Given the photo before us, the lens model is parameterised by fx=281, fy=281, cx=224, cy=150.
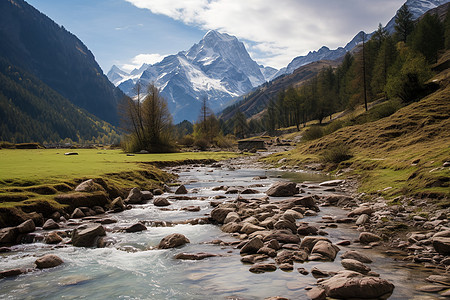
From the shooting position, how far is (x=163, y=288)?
6898mm

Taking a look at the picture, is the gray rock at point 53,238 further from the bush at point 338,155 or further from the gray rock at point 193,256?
the bush at point 338,155

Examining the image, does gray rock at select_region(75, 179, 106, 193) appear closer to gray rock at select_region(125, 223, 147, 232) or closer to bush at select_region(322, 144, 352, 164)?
gray rock at select_region(125, 223, 147, 232)

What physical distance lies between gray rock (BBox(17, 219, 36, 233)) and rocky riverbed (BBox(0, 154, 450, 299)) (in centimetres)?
5

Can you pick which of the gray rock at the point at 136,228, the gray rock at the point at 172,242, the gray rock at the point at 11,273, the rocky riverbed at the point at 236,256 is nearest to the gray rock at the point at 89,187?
the rocky riverbed at the point at 236,256


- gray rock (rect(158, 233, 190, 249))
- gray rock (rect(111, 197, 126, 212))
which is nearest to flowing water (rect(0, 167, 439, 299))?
gray rock (rect(158, 233, 190, 249))

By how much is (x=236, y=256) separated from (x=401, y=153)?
2335 centimetres

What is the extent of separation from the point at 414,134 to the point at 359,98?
2394 inches

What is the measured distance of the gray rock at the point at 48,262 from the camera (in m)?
8.16

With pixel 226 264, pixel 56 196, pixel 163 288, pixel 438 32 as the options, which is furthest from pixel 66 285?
pixel 438 32

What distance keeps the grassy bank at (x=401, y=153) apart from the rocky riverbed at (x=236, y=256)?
5.90 feet

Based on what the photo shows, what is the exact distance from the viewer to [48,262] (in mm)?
8242

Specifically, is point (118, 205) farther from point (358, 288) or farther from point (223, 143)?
point (223, 143)

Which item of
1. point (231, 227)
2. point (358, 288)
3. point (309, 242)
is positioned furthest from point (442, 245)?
point (231, 227)

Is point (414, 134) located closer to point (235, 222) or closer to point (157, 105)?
point (235, 222)
